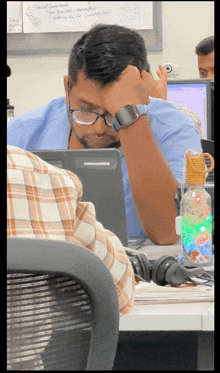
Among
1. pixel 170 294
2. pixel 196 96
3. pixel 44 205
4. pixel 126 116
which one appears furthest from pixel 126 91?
pixel 196 96

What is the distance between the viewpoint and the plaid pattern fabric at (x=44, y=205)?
0.59 metres

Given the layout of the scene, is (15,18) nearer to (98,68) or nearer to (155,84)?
(155,84)

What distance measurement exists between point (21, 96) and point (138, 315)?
339 centimetres

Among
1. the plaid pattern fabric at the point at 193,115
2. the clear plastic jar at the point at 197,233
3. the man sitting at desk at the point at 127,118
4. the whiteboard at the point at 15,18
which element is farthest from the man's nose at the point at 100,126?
the whiteboard at the point at 15,18

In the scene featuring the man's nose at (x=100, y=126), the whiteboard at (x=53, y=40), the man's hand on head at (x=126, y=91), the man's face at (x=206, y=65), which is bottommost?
the man's nose at (x=100, y=126)

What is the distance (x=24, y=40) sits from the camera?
393 cm

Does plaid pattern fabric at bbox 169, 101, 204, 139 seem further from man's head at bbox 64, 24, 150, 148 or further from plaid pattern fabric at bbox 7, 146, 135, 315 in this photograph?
plaid pattern fabric at bbox 7, 146, 135, 315

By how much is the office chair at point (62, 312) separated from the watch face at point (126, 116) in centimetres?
100

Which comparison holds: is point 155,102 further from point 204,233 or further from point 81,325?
point 81,325

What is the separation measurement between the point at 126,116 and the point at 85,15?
2.46 metres

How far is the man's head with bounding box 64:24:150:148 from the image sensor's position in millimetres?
1531

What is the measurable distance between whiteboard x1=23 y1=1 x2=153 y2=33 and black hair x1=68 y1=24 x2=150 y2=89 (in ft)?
6.75

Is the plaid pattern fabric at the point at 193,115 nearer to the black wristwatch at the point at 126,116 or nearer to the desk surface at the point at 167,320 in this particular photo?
the black wristwatch at the point at 126,116
